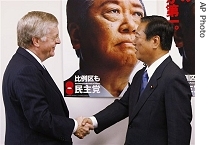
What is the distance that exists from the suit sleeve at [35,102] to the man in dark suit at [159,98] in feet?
1.32

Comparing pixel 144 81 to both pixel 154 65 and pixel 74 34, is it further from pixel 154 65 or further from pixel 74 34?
pixel 74 34

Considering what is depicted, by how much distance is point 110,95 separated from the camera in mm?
2088

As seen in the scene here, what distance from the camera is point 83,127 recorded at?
72.5 inches

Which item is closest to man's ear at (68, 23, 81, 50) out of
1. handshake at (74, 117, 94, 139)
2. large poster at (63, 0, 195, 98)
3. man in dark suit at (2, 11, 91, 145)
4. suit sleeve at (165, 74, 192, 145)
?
large poster at (63, 0, 195, 98)

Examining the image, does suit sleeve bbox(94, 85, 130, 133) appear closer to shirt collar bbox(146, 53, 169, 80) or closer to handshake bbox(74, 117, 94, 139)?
handshake bbox(74, 117, 94, 139)

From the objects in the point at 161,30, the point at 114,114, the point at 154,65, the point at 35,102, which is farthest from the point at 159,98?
the point at 35,102

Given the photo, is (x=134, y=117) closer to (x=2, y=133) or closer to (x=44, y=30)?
(x=44, y=30)

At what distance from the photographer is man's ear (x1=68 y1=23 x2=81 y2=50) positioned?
2.09 meters

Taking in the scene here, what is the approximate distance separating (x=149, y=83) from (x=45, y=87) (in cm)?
52

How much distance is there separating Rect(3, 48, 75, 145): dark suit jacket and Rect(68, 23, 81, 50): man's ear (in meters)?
0.51

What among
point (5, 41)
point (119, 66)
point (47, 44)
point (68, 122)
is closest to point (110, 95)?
point (119, 66)

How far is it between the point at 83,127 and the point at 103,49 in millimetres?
531

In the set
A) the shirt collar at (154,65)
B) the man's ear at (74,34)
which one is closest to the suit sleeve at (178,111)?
the shirt collar at (154,65)
